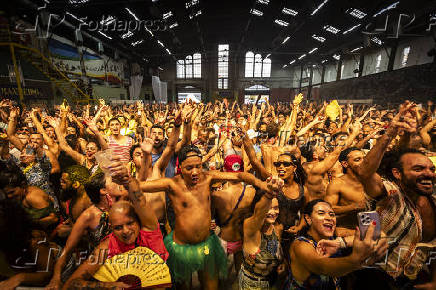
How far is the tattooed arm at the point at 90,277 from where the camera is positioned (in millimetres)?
1642

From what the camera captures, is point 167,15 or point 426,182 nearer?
point 426,182

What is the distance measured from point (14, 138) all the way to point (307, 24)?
22.2 m

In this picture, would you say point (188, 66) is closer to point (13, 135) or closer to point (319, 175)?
point (13, 135)

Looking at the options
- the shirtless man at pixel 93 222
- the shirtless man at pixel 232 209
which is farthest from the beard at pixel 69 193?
the shirtless man at pixel 232 209

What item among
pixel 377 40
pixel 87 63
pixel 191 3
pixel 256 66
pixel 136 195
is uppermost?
pixel 191 3

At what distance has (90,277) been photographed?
5.60 feet

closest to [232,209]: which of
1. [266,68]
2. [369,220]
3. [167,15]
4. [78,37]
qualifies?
[369,220]

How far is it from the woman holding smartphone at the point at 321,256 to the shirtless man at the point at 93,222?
1.92 metres

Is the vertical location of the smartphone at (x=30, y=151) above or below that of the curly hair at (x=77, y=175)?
above

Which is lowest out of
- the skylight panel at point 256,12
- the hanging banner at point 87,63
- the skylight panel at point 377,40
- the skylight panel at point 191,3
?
the hanging banner at point 87,63

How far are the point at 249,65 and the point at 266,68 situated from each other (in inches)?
123

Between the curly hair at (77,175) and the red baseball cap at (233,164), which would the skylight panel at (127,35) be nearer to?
the curly hair at (77,175)

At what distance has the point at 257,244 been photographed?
2.25 m

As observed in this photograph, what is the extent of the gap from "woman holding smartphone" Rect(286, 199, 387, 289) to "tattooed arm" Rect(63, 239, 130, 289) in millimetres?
1546
